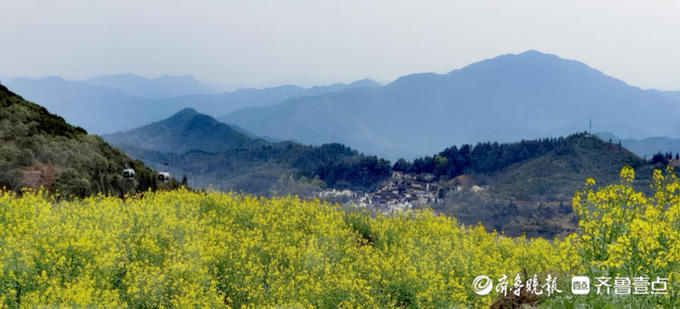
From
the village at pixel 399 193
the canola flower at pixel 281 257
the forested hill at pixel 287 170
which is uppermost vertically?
the canola flower at pixel 281 257

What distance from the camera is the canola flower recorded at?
7.88 meters

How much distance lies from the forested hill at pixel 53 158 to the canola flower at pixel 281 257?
Result: 843 centimetres

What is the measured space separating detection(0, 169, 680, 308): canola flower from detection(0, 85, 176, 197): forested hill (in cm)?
843

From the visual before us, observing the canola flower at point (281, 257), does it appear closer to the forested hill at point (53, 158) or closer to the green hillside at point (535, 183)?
the forested hill at point (53, 158)

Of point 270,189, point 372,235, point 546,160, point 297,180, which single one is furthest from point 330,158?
point 372,235

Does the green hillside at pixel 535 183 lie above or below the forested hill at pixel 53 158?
below

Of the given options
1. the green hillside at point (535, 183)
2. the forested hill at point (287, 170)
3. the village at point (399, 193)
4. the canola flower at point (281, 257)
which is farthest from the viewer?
the forested hill at point (287, 170)

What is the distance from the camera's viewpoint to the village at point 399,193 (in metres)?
131

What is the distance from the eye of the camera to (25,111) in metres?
32.2

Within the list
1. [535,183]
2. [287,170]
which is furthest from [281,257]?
[287,170]

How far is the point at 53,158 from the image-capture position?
2733 cm

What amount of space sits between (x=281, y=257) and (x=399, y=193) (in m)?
133

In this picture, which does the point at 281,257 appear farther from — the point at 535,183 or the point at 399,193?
the point at 399,193

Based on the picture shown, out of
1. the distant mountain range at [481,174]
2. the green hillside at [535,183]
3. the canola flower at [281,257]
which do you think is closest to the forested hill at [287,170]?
the distant mountain range at [481,174]
